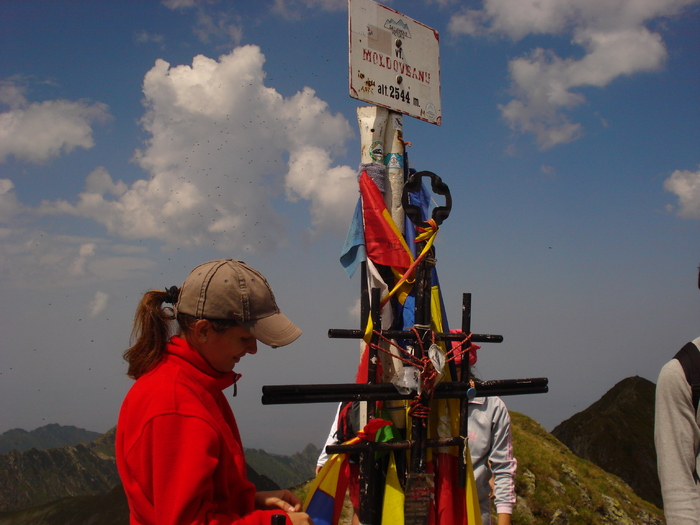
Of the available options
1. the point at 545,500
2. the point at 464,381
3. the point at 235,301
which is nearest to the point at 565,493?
the point at 545,500

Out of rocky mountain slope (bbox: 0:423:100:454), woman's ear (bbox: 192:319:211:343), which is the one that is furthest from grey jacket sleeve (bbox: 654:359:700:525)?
rocky mountain slope (bbox: 0:423:100:454)

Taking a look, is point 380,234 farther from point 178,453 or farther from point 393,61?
point 178,453

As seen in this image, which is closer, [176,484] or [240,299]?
[176,484]

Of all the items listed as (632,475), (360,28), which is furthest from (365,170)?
(632,475)

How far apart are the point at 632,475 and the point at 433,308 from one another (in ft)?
35.9

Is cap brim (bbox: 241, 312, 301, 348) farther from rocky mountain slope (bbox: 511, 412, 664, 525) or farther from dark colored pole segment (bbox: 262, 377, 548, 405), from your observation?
rocky mountain slope (bbox: 511, 412, 664, 525)

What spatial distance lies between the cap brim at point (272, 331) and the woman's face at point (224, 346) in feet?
0.15

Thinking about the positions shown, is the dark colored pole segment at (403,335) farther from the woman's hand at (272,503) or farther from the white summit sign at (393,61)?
the white summit sign at (393,61)

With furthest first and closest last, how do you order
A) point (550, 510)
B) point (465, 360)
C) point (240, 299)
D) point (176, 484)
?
point (550, 510) → point (465, 360) → point (240, 299) → point (176, 484)

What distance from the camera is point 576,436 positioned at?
12859mm

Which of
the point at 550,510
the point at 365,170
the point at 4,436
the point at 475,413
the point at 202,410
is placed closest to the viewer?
the point at 202,410

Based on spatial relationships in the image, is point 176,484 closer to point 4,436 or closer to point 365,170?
point 365,170

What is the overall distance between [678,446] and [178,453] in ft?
6.99

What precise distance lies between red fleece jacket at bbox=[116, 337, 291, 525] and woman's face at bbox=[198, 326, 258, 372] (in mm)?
65
